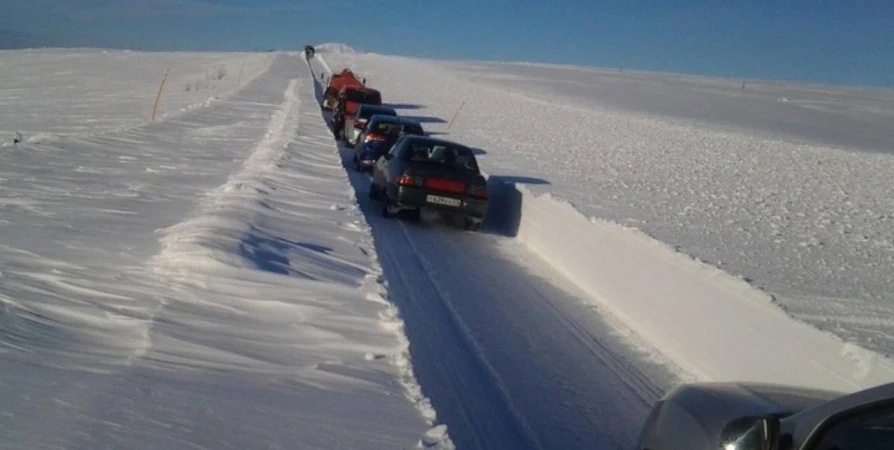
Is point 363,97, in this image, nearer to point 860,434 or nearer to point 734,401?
point 734,401

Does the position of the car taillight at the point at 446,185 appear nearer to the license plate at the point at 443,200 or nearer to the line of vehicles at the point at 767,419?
the license plate at the point at 443,200

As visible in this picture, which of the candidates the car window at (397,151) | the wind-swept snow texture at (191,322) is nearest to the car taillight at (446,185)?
the car window at (397,151)

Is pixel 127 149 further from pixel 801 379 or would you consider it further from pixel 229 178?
pixel 801 379

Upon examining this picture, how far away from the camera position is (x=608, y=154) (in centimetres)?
2805

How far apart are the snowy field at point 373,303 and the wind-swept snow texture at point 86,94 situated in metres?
6.68

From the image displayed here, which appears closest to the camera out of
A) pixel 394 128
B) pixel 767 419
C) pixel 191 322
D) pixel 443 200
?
pixel 767 419

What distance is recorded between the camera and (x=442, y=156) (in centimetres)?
1488

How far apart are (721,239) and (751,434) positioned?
32.0 feet

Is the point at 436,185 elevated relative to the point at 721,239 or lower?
elevated

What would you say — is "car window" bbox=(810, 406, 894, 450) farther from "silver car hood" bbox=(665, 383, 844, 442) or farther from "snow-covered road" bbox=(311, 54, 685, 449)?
"snow-covered road" bbox=(311, 54, 685, 449)

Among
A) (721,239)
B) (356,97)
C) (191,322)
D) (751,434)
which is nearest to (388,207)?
(721,239)

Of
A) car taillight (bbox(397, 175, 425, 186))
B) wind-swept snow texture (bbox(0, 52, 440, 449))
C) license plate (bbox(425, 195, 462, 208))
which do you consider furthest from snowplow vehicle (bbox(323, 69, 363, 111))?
wind-swept snow texture (bbox(0, 52, 440, 449))

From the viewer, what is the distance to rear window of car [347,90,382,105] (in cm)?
3109

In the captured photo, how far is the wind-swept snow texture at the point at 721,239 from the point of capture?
23.6ft
